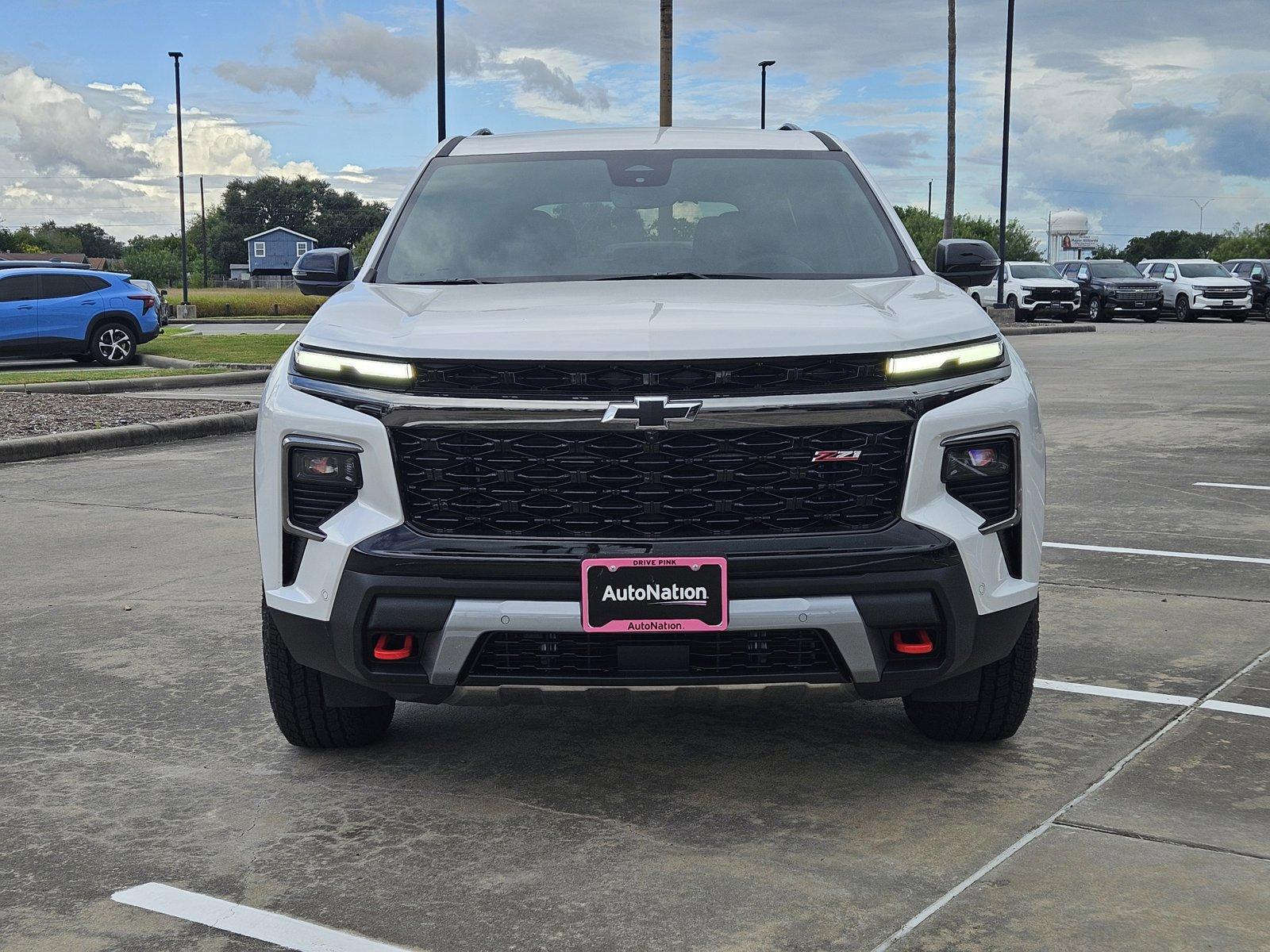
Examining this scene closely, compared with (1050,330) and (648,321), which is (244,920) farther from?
(1050,330)

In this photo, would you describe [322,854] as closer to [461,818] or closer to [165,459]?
[461,818]

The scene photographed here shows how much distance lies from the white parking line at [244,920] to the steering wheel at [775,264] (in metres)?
2.48

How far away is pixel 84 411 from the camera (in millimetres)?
13891

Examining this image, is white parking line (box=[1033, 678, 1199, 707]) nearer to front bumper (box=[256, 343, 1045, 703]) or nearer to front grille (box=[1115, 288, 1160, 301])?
front bumper (box=[256, 343, 1045, 703])

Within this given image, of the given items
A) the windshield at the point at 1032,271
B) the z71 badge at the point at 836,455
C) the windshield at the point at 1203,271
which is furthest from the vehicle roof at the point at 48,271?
the windshield at the point at 1203,271

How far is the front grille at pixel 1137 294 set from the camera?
130ft

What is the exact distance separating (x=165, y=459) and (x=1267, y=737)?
357 inches

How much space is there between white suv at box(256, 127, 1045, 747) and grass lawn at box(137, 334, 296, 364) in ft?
58.2

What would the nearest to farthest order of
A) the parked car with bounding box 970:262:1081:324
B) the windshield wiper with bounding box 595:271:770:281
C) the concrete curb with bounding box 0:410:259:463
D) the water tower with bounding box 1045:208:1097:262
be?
1. the windshield wiper with bounding box 595:271:770:281
2. the concrete curb with bounding box 0:410:259:463
3. the parked car with bounding box 970:262:1081:324
4. the water tower with bounding box 1045:208:1097:262

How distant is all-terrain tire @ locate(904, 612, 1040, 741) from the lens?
4020mm

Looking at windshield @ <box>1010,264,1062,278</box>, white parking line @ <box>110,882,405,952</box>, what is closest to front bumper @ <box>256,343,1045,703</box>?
white parking line @ <box>110,882,405,952</box>

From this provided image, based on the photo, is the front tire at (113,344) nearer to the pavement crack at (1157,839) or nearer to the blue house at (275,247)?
the pavement crack at (1157,839)

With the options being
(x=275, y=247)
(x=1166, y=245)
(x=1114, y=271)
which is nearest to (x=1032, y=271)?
(x=1114, y=271)

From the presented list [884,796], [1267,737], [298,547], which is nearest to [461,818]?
[298,547]
